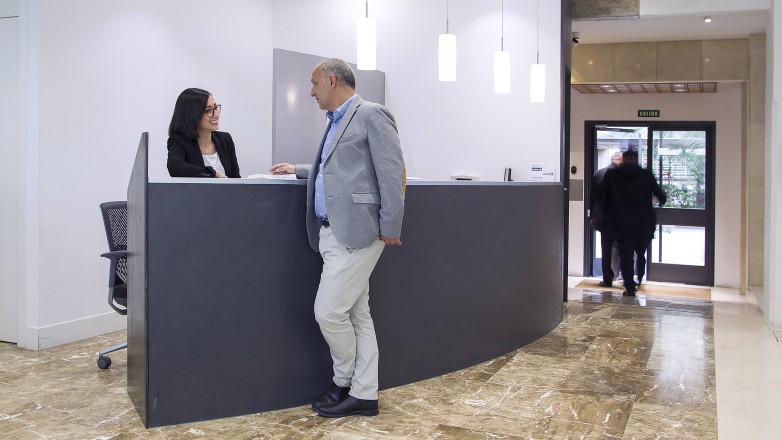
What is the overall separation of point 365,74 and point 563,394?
3.77 meters

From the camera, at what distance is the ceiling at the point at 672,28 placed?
7.83 m

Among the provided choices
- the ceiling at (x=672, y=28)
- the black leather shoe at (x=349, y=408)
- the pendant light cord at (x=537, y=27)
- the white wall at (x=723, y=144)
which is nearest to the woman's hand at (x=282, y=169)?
the black leather shoe at (x=349, y=408)

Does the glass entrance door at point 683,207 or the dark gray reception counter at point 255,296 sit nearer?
the dark gray reception counter at point 255,296

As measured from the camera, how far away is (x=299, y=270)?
366cm

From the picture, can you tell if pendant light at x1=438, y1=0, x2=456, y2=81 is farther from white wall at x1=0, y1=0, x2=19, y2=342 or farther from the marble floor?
white wall at x1=0, y1=0, x2=19, y2=342

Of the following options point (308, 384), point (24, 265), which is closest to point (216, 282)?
point (308, 384)

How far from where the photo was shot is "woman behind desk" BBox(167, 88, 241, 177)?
3.99 m

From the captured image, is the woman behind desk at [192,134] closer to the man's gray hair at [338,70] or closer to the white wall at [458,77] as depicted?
the man's gray hair at [338,70]

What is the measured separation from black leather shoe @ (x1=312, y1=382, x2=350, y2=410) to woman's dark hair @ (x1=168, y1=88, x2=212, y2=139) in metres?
1.57

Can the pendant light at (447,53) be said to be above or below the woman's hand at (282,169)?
above

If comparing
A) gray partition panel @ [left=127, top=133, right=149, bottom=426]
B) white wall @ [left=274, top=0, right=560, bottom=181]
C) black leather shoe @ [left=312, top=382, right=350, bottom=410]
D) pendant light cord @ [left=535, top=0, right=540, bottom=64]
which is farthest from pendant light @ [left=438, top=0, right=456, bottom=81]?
black leather shoe @ [left=312, top=382, right=350, bottom=410]

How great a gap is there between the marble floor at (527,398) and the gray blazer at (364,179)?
2.96ft

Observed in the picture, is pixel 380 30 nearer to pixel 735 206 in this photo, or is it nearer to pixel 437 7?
pixel 437 7

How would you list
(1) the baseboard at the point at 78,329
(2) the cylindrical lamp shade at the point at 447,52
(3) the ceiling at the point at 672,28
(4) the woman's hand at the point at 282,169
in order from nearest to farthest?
(4) the woman's hand at the point at 282,169, (1) the baseboard at the point at 78,329, (2) the cylindrical lamp shade at the point at 447,52, (3) the ceiling at the point at 672,28
